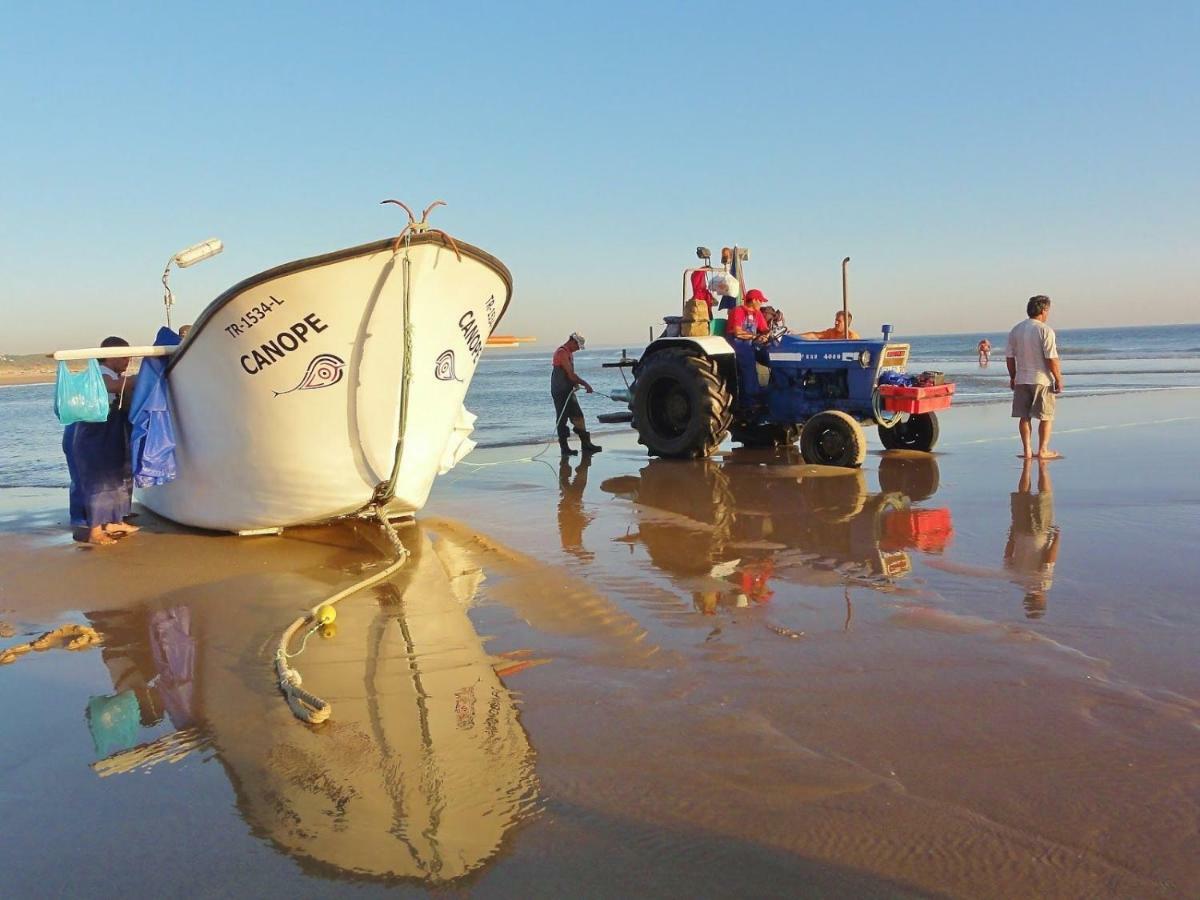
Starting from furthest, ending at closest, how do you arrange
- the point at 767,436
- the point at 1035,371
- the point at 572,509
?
the point at 767,436, the point at 1035,371, the point at 572,509

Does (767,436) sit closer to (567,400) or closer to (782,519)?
(567,400)

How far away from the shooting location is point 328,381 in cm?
599

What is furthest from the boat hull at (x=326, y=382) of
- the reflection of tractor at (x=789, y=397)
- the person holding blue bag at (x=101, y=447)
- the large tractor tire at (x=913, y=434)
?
the large tractor tire at (x=913, y=434)

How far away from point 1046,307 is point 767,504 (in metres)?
3.59

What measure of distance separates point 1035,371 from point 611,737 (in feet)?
23.4

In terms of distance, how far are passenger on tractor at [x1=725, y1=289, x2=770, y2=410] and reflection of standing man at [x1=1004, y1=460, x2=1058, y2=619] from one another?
10.2ft

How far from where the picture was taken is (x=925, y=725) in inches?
120

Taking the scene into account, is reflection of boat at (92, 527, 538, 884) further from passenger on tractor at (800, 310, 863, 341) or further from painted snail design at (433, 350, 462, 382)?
passenger on tractor at (800, 310, 863, 341)

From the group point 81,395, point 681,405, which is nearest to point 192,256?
point 81,395

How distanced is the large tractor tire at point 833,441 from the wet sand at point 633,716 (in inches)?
103

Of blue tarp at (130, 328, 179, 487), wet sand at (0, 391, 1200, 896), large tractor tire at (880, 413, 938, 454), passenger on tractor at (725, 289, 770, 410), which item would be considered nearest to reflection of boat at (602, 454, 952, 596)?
wet sand at (0, 391, 1200, 896)

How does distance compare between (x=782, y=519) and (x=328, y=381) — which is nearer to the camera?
(x=328, y=381)

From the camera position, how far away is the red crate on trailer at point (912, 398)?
901cm

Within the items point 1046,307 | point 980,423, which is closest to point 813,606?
point 1046,307
